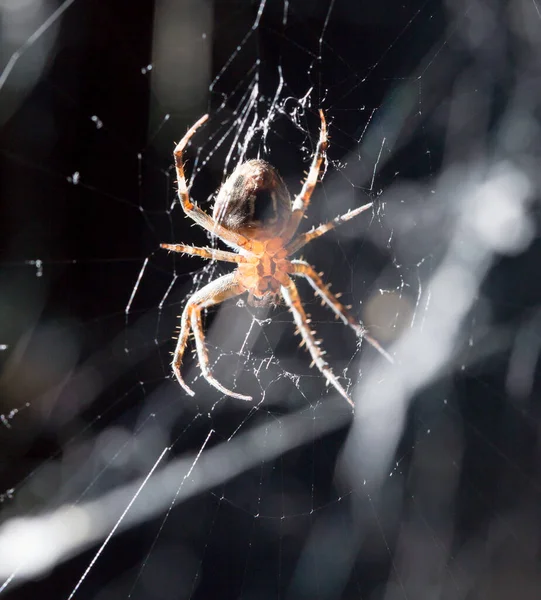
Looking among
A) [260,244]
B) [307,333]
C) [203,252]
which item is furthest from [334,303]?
[203,252]

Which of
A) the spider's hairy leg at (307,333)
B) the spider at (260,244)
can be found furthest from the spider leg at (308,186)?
the spider's hairy leg at (307,333)

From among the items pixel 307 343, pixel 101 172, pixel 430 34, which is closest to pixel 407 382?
pixel 307 343

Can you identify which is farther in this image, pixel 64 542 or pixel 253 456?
pixel 253 456

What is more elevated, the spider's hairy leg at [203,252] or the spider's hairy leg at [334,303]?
the spider's hairy leg at [203,252]

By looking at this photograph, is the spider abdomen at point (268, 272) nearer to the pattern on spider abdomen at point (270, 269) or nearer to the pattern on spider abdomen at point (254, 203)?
the pattern on spider abdomen at point (270, 269)

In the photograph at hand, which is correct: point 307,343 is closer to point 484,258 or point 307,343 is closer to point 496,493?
point 484,258

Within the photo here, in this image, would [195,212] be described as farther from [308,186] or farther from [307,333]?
[307,333]
